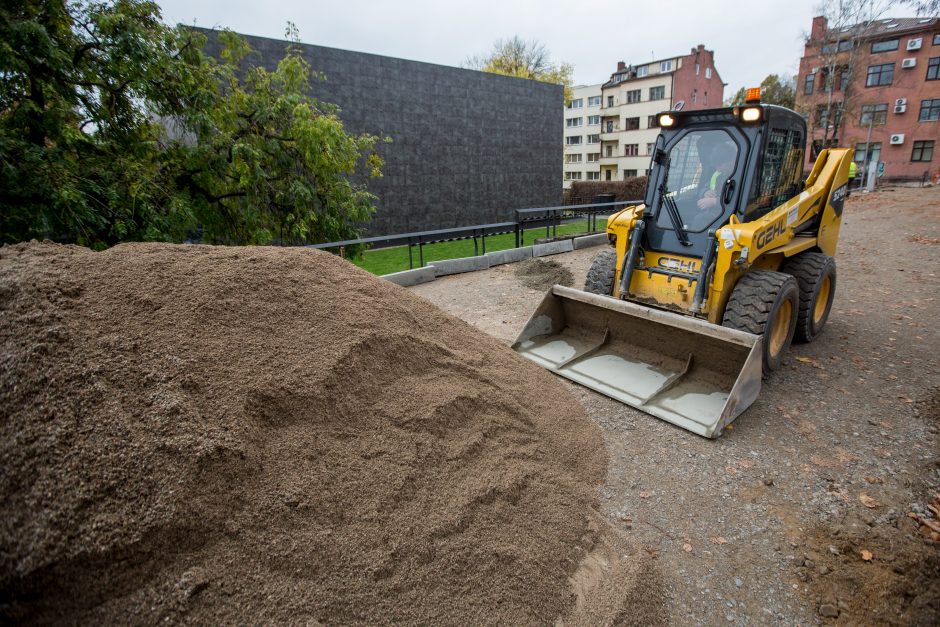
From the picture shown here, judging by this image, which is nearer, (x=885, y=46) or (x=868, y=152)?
(x=885, y=46)

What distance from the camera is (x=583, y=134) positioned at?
46.8 m

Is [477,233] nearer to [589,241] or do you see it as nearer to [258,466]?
[589,241]

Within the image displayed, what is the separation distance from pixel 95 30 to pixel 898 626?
9190 mm

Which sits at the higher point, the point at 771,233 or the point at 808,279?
the point at 771,233

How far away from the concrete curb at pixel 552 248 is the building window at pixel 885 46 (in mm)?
34818

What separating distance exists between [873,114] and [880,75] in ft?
8.48

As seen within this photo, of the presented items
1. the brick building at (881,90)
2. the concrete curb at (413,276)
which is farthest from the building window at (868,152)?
the concrete curb at (413,276)

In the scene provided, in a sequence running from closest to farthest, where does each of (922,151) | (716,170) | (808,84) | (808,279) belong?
1. (716,170)
2. (808,279)
3. (922,151)
4. (808,84)

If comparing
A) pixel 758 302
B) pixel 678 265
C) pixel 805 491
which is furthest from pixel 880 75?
pixel 805 491

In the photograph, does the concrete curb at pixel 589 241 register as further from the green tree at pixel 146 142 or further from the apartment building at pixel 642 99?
the apartment building at pixel 642 99

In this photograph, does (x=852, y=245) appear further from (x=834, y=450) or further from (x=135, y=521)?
(x=135, y=521)

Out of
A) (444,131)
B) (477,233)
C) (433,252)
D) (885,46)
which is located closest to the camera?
(477,233)

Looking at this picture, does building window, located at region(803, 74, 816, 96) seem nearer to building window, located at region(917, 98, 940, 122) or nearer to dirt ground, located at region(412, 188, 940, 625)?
building window, located at region(917, 98, 940, 122)

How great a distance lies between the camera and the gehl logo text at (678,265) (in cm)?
463
